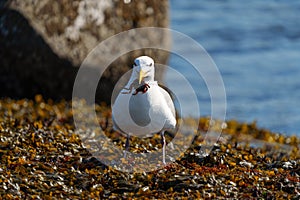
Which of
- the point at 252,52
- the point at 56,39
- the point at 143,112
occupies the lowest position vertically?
the point at 143,112

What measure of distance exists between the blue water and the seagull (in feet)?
29.9

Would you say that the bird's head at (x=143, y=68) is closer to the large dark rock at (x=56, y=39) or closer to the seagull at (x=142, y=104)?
the seagull at (x=142, y=104)

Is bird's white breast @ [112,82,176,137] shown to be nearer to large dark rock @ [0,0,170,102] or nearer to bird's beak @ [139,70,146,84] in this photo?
bird's beak @ [139,70,146,84]

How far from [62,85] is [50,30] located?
109 cm

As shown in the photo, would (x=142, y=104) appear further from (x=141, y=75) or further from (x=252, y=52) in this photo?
(x=252, y=52)

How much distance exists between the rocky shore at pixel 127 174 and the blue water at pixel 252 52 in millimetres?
7387

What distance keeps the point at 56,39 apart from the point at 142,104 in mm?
6179

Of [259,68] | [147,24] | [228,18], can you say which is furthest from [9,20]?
[228,18]

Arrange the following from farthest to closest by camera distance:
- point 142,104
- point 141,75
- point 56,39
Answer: point 56,39 < point 142,104 < point 141,75

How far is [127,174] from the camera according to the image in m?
8.21

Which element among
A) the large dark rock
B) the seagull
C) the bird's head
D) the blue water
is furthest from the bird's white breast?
the blue water

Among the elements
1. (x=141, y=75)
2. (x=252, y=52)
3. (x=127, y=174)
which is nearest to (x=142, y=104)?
(x=141, y=75)

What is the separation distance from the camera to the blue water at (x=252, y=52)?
60.2 feet

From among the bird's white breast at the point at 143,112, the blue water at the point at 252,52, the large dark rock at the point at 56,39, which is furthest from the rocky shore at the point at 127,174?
the blue water at the point at 252,52
